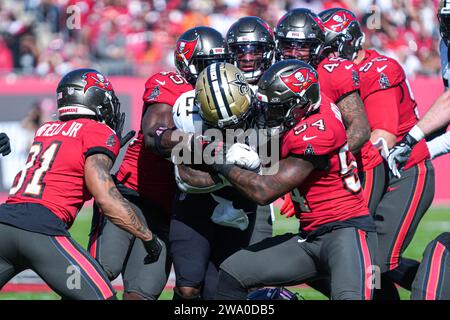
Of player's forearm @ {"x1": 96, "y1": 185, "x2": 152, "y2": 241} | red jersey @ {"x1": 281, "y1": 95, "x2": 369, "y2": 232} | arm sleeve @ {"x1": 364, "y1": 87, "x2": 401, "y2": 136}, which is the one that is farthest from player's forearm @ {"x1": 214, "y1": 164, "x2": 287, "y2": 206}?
arm sleeve @ {"x1": 364, "y1": 87, "x2": 401, "y2": 136}

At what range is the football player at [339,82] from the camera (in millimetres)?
5223

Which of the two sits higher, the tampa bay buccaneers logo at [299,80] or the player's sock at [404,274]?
the tampa bay buccaneers logo at [299,80]

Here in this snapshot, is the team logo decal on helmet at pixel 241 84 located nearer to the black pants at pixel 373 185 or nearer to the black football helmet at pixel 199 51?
the black football helmet at pixel 199 51

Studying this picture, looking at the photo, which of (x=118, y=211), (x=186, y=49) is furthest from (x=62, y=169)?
(x=186, y=49)

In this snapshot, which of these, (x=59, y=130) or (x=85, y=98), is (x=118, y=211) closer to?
(x=59, y=130)

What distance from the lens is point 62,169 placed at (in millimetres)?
4582

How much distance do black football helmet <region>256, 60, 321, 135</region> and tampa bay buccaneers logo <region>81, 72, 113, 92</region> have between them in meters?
0.98

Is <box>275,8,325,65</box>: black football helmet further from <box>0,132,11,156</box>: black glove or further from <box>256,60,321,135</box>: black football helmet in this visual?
<box>0,132,11,156</box>: black glove

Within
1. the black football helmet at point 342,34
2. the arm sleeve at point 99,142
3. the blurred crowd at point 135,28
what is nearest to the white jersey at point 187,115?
the arm sleeve at point 99,142

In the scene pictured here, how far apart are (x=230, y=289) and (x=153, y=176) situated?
1112mm

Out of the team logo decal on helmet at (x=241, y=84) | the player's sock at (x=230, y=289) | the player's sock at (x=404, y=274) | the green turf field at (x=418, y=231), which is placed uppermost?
the team logo decal on helmet at (x=241, y=84)

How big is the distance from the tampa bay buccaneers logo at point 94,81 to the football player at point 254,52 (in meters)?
0.86

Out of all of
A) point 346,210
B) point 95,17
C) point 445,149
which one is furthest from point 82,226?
point 346,210

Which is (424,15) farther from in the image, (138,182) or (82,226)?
(138,182)
